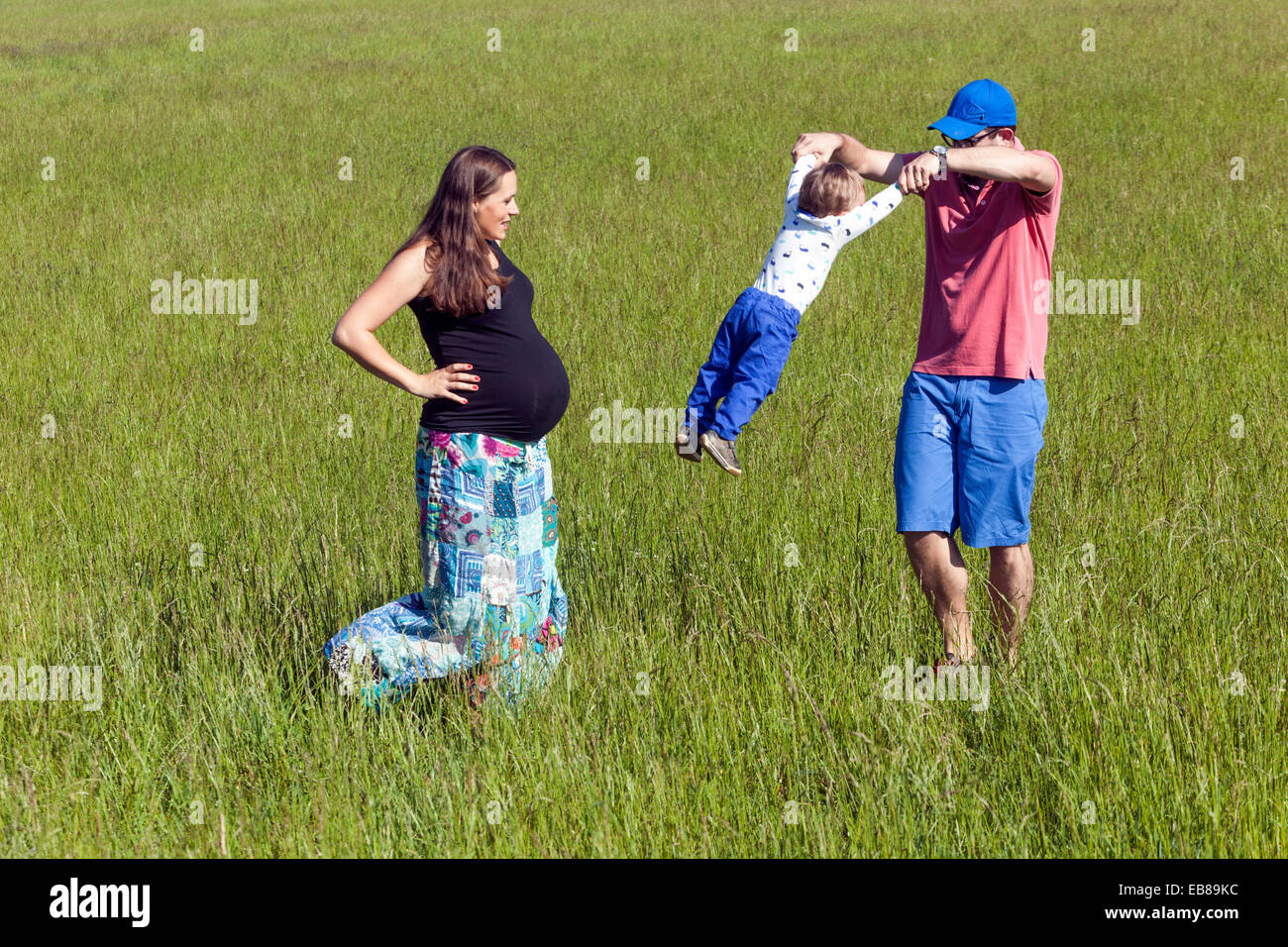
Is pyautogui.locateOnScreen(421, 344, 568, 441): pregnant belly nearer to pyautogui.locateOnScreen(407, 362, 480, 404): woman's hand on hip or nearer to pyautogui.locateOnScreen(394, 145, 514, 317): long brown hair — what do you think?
pyautogui.locateOnScreen(407, 362, 480, 404): woman's hand on hip

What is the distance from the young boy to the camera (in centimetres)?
382

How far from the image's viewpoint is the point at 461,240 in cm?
292

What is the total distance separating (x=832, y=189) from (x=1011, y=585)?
4.72 feet

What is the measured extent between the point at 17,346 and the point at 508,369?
5.26 m

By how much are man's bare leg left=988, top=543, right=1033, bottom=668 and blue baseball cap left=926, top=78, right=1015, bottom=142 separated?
3.96 feet

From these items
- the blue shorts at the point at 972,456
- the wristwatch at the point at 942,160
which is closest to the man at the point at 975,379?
the blue shorts at the point at 972,456

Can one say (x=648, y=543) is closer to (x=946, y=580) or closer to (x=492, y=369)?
(x=946, y=580)

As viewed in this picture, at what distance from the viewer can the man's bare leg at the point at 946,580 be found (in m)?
3.30

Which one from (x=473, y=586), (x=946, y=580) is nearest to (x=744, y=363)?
(x=946, y=580)

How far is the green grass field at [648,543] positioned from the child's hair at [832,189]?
1.19 meters

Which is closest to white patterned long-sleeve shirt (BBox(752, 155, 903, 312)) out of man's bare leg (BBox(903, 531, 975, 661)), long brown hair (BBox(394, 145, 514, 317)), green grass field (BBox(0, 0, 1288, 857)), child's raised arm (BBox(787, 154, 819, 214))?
child's raised arm (BBox(787, 154, 819, 214))

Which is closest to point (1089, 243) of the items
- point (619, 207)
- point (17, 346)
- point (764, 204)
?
point (764, 204)

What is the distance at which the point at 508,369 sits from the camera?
3008 millimetres
